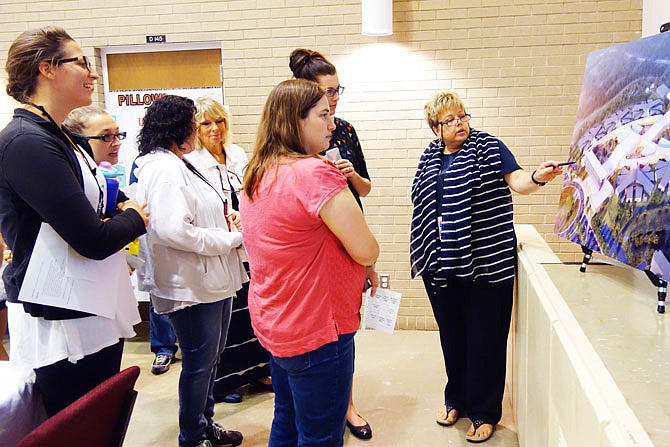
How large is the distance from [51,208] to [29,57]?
425mm

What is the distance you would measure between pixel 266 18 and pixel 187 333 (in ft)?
9.50

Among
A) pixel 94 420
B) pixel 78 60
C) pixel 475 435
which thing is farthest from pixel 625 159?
pixel 475 435

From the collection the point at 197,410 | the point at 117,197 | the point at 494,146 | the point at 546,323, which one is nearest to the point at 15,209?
the point at 117,197

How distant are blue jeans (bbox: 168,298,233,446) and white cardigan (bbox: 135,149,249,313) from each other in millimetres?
65

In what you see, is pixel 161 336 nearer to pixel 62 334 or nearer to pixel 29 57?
pixel 62 334

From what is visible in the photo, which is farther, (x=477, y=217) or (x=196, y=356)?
(x=477, y=217)

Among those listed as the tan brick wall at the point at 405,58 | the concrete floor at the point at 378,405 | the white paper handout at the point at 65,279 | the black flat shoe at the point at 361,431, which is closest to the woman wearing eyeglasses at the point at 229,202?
the concrete floor at the point at 378,405

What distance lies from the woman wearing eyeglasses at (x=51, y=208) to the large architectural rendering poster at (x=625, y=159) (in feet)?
4.43

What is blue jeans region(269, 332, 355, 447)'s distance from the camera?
1674 millimetres

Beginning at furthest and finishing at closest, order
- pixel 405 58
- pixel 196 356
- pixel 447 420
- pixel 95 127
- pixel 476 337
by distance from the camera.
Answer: pixel 405 58 < pixel 447 420 < pixel 476 337 < pixel 95 127 < pixel 196 356

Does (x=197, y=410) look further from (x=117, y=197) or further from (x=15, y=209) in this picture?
(x=15, y=209)

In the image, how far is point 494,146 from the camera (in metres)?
2.60

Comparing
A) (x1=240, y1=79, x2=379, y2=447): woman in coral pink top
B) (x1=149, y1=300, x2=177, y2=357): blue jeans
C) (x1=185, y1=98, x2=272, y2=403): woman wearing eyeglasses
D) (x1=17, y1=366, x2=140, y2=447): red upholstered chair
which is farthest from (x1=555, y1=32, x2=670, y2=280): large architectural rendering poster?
(x1=149, y1=300, x2=177, y2=357): blue jeans

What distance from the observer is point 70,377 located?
5.19 ft
